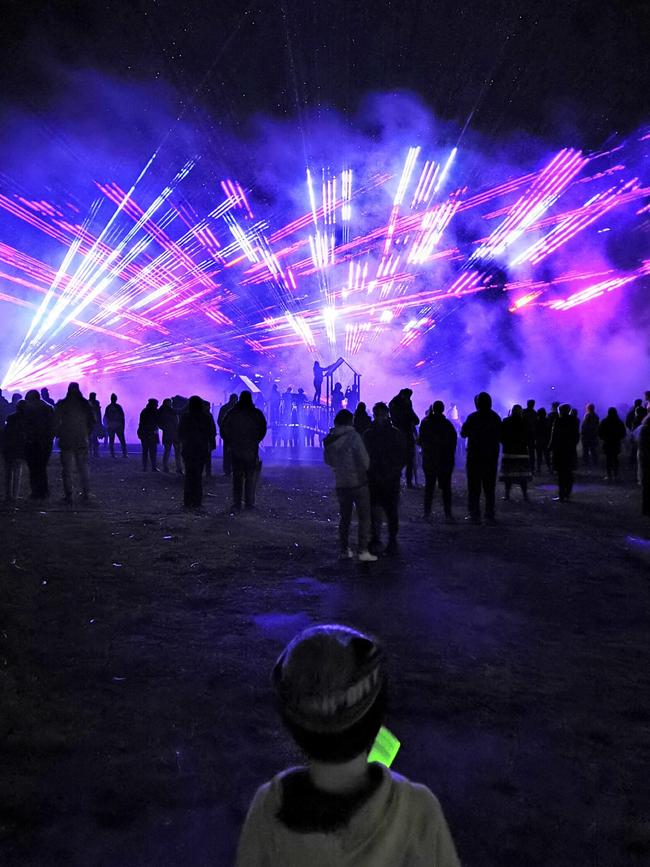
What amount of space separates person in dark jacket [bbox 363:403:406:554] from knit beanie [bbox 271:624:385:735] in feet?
21.6

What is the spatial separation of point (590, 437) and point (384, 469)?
651 inches

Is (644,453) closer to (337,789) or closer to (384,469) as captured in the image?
(384,469)

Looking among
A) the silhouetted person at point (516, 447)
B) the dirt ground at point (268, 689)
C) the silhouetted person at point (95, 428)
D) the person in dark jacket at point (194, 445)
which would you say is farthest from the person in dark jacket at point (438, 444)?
the silhouetted person at point (95, 428)

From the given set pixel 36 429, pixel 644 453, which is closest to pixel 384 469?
pixel 644 453

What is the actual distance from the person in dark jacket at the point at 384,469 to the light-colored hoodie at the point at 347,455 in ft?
1.65

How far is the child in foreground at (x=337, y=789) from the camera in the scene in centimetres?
104

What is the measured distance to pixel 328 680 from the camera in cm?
104

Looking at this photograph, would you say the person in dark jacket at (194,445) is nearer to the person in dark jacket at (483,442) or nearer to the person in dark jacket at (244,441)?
the person in dark jacket at (244,441)

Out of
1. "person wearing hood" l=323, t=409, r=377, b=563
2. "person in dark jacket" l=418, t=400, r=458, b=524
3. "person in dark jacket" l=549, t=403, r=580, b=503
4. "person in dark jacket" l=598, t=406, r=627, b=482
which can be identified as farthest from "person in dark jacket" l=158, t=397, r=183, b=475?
"person in dark jacket" l=598, t=406, r=627, b=482

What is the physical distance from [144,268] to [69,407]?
3540 centimetres

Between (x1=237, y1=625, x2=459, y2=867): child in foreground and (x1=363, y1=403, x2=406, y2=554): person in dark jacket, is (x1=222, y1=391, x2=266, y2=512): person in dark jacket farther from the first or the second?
(x1=237, y1=625, x2=459, y2=867): child in foreground

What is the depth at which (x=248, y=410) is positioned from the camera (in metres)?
11.1

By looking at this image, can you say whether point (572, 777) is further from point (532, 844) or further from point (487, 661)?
point (487, 661)

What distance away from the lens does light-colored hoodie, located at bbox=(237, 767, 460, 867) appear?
3.45 feet
